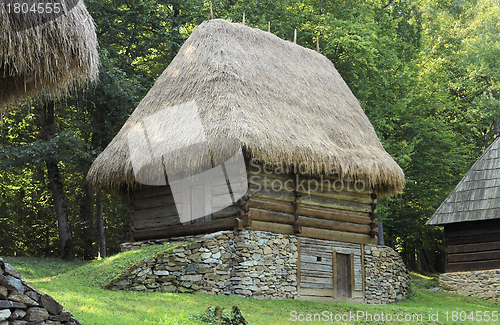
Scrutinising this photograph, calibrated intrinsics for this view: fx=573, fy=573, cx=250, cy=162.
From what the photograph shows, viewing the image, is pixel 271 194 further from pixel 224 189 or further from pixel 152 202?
pixel 152 202

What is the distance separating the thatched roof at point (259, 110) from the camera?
13914 millimetres

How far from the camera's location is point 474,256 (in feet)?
65.0

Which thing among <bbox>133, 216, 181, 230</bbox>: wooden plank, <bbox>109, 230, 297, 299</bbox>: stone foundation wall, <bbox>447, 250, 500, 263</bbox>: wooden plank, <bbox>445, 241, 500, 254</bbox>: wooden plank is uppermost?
<bbox>133, 216, 181, 230</bbox>: wooden plank

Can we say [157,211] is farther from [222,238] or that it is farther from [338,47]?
[338,47]

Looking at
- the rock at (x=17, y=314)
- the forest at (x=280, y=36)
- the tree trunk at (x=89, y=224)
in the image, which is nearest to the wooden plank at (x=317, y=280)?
the forest at (x=280, y=36)

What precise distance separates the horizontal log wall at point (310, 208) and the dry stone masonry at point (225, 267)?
459 mm

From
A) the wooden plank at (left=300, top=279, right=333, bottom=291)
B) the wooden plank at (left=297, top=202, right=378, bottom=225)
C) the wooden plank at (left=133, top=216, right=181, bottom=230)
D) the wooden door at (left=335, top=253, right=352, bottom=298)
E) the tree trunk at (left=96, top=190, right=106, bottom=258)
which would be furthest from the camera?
the tree trunk at (left=96, top=190, right=106, bottom=258)

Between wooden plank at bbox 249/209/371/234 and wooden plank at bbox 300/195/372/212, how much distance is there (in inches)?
17.4

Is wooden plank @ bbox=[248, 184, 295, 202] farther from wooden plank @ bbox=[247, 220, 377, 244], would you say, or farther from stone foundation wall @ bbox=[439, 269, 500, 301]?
stone foundation wall @ bbox=[439, 269, 500, 301]

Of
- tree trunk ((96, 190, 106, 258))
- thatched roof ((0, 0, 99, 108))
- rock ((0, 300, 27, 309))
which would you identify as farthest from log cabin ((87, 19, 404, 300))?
rock ((0, 300, 27, 309))

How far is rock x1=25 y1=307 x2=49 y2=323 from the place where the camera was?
708 centimetres

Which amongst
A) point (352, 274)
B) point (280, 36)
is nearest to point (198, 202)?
point (352, 274)

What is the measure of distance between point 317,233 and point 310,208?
706 millimetres

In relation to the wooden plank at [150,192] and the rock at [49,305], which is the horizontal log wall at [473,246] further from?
the rock at [49,305]
